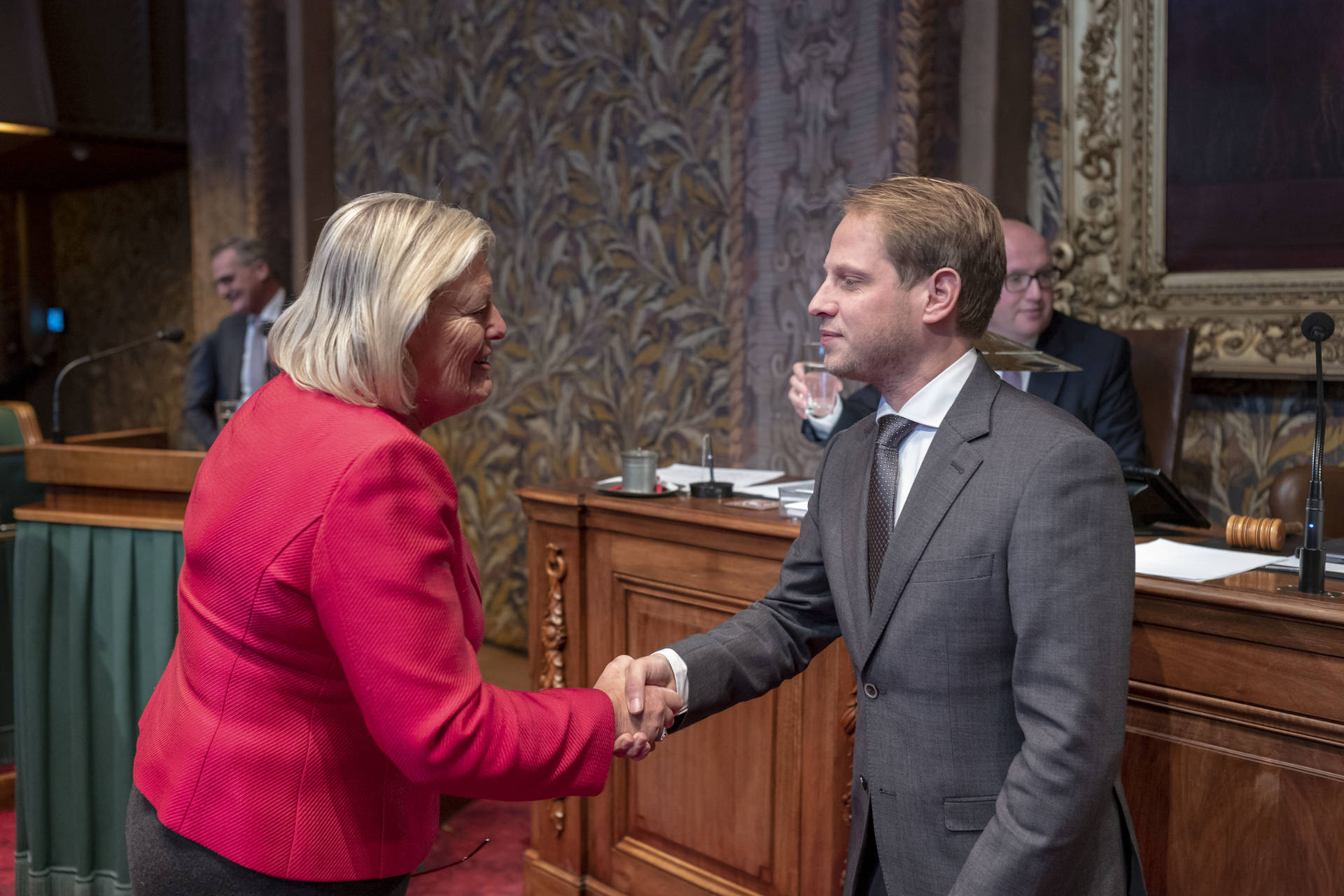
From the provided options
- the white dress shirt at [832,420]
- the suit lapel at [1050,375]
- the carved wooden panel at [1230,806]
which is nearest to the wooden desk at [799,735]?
the carved wooden panel at [1230,806]

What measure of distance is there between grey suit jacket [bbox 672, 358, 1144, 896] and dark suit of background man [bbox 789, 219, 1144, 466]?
160cm

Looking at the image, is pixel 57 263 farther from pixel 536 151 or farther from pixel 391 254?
pixel 391 254

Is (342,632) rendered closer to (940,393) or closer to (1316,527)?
(940,393)

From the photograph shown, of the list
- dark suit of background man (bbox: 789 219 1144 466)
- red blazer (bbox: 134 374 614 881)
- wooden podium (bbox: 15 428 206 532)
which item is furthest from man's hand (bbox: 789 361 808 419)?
wooden podium (bbox: 15 428 206 532)

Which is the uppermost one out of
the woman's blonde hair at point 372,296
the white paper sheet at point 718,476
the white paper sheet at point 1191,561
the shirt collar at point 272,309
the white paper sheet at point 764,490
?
the shirt collar at point 272,309

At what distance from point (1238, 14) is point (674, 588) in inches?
93.6

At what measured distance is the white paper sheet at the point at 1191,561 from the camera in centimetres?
177

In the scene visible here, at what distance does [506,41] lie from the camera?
502 cm

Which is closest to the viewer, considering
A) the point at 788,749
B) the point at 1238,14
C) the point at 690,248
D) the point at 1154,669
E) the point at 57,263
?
the point at 1154,669

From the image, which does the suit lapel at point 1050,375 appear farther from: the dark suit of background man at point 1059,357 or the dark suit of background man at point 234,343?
the dark suit of background man at point 234,343

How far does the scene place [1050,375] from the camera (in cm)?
321

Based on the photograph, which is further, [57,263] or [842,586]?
[57,263]

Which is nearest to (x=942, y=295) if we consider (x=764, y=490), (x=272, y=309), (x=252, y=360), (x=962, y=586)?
(x=962, y=586)

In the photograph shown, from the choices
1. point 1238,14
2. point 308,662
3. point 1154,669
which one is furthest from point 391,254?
point 1238,14
